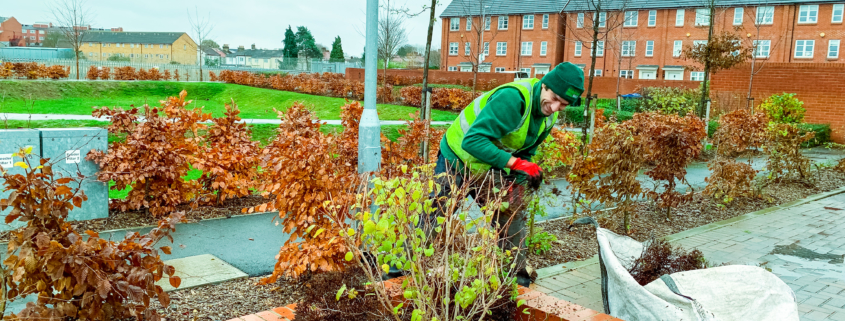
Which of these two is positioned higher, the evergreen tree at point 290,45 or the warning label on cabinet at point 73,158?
the evergreen tree at point 290,45

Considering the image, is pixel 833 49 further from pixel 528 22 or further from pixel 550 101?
pixel 550 101

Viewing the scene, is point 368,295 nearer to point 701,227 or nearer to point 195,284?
point 195,284

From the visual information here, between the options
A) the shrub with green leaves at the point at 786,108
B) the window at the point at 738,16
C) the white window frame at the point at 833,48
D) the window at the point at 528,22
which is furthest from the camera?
the window at the point at 528,22

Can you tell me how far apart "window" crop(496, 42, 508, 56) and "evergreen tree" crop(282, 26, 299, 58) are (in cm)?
3888

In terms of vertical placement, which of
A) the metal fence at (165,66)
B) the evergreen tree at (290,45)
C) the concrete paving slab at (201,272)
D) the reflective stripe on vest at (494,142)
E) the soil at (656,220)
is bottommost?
the concrete paving slab at (201,272)

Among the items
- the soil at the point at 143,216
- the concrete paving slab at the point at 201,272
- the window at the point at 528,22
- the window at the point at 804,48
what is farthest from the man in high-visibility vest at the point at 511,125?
the window at the point at 528,22

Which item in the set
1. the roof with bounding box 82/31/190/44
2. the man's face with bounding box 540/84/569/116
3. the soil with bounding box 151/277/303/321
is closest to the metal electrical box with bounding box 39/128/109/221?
the soil with bounding box 151/277/303/321

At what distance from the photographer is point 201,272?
5.07m

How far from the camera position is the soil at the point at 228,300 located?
3.96 m

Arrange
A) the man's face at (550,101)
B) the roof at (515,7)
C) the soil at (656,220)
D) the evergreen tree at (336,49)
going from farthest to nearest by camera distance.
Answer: the evergreen tree at (336,49) < the roof at (515,7) < the soil at (656,220) < the man's face at (550,101)

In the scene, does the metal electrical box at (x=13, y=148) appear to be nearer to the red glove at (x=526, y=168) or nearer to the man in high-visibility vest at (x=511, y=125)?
the man in high-visibility vest at (x=511, y=125)

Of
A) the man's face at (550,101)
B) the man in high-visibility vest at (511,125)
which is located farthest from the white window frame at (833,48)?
the man's face at (550,101)

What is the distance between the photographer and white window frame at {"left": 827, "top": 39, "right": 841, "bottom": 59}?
42031 millimetres

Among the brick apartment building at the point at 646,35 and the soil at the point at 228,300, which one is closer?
the soil at the point at 228,300
